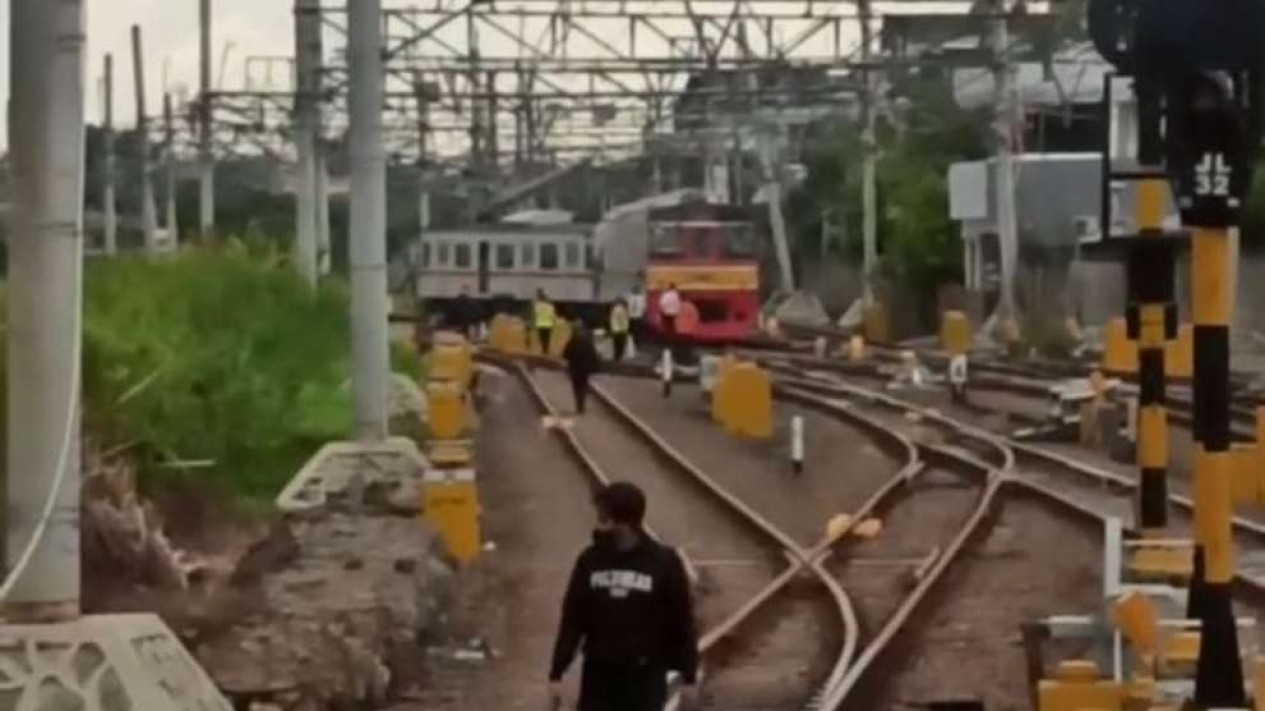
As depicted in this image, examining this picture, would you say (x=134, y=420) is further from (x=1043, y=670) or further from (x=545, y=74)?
(x=545, y=74)

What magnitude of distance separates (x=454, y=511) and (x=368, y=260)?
2.84 meters

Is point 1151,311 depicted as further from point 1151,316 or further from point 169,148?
point 169,148

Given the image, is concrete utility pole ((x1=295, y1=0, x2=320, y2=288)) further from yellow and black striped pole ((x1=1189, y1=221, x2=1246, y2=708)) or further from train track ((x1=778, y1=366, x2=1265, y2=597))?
yellow and black striped pole ((x1=1189, y1=221, x2=1246, y2=708))

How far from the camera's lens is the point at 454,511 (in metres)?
23.8

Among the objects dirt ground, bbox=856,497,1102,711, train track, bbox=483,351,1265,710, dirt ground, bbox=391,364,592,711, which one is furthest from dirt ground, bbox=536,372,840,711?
dirt ground, bbox=391,364,592,711

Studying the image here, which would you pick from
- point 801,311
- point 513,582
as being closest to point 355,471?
point 513,582

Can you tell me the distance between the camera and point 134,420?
23.4m

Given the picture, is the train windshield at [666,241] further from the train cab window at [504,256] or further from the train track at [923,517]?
the train track at [923,517]

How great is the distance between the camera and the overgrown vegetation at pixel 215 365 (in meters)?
23.4

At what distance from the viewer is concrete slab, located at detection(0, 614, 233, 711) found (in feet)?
37.4

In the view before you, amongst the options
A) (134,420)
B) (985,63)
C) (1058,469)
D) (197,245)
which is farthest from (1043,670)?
(985,63)

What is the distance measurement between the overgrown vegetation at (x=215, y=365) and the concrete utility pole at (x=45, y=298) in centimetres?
942

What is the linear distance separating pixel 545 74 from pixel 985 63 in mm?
8599

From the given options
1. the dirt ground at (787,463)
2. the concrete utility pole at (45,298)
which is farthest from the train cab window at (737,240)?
the concrete utility pole at (45,298)
